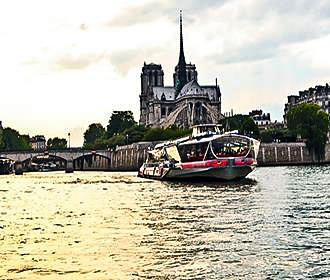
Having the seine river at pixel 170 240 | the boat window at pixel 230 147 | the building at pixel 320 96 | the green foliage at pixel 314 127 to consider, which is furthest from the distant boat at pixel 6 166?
the seine river at pixel 170 240

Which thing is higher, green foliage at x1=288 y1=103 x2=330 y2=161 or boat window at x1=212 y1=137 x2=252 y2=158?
green foliage at x1=288 y1=103 x2=330 y2=161

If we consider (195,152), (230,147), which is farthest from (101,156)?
(230,147)

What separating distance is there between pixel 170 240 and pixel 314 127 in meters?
Result: 105

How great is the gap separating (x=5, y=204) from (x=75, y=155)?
107319 mm

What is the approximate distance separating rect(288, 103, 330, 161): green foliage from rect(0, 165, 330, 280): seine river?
284 ft

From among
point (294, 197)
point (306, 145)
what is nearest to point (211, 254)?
point (294, 197)

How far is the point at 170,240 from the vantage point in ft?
81.8

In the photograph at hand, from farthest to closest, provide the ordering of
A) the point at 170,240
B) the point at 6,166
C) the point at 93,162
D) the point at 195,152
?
the point at 93,162, the point at 6,166, the point at 195,152, the point at 170,240

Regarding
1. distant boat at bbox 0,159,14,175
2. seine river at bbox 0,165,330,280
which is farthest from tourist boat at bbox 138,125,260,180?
distant boat at bbox 0,159,14,175

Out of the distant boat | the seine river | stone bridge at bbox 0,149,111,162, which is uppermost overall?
stone bridge at bbox 0,149,111,162

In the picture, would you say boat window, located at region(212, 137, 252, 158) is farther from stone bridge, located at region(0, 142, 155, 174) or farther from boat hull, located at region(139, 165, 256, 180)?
stone bridge, located at region(0, 142, 155, 174)

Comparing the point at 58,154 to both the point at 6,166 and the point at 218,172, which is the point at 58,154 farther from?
the point at 218,172

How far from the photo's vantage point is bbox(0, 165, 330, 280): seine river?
19844 millimetres

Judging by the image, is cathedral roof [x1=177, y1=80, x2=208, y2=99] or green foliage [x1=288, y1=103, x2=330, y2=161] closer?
green foliage [x1=288, y1=103, x2=330, y2=161]
